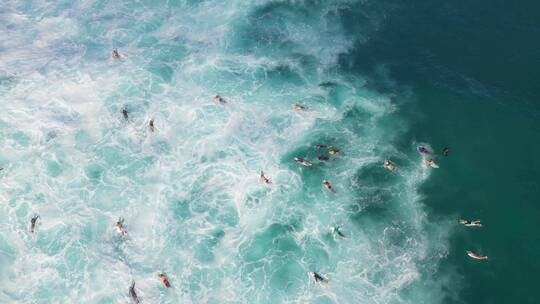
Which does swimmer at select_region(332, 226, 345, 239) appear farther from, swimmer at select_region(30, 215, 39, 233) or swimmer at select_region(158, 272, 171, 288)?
swimmer at select_region(30, 215, 39, 233)

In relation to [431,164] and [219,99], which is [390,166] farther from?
[219,99]

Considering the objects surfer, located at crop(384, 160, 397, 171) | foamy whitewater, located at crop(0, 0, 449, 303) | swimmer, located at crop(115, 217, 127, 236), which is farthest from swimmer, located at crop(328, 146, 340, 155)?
swimmer, located at crop(115, 217, 127, 236)

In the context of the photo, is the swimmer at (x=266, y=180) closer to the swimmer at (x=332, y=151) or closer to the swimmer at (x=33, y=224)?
the swimmer at (x=332, y=151)

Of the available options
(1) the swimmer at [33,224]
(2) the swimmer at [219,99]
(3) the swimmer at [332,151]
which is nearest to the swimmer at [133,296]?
(1) the swimmer at [33,224]

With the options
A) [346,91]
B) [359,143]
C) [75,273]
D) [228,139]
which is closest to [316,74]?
[346,91]

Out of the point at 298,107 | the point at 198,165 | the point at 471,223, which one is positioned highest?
the point at 298,107

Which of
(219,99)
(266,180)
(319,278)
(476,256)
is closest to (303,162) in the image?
(266,180)

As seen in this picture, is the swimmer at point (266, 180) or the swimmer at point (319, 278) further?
the swimmer at point (266, 180)
